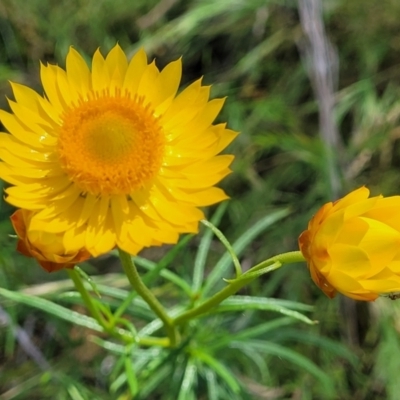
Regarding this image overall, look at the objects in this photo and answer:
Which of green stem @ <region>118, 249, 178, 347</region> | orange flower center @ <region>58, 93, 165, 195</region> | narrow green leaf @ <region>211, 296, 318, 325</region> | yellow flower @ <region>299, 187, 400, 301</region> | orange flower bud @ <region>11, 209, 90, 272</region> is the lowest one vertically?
narrow green leaf @ <region>211, 296, 318, 325</region>

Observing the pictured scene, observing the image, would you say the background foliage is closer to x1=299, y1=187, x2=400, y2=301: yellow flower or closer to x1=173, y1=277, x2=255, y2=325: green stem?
x1=173, y1=277, x2=255, y2=325: green stem

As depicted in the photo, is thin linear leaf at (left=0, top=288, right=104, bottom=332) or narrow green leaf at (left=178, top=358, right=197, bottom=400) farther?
narrow green leaf at (left=178, top=358, right=197, bottom=400)

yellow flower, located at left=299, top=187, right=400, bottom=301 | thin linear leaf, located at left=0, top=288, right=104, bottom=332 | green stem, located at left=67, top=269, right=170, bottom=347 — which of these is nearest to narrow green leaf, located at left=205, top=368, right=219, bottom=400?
green stem, located at left=67, top=269, right=170, bottom=347

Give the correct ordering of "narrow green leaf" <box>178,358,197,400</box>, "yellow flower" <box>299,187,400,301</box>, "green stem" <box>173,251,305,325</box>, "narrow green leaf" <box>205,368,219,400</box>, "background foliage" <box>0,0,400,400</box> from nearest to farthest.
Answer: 1. "yellow flower" <box>299,187,400,301</box>
2. "green stem" <box>173,251,305,325</box>
3. "narrow green leaf" <box>178,358,197,400</box>
4. "narrow green leaf" <box>205,368,219,400</box>
5. "background foliage" <box>0,0,400,400</box>

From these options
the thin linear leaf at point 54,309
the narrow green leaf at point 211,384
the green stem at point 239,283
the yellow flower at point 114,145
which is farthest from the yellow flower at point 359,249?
the narrow green leaf at point 211,384

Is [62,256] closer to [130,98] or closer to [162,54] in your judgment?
[130,98]

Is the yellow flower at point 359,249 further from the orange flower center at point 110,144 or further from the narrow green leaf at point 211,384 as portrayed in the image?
the narrow green leaf at point 211,384

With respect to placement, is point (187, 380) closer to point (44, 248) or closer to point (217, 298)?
point (217, 298)
